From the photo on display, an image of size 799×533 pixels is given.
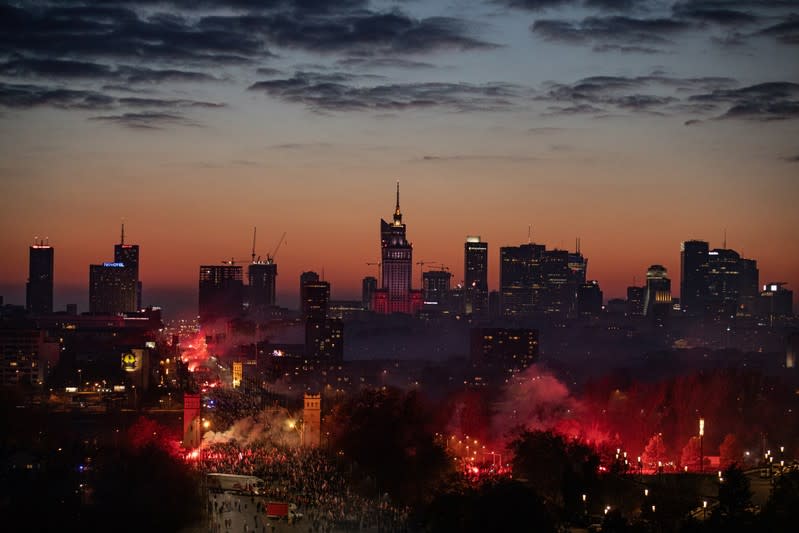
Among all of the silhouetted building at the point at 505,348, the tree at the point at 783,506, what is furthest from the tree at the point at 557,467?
the silhouetted building at the point at 505,348

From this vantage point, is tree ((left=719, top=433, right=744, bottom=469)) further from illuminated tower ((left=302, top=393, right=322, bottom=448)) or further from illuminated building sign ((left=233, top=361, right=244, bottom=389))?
illuminated building sign ((left=233, top=361, right=244, bottom=389))

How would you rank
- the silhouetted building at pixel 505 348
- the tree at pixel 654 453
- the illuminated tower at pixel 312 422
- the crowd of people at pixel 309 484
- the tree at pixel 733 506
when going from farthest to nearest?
the silhouetted building at pixel 505 348 < the illuminated tower at pixel 312 422 < the tree at pixel 654 453 < the crowd of people at pixel 309 484 < the tree at pixel 733 506

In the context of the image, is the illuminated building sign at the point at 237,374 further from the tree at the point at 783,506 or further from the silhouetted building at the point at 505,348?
the tree at the point at 783,506

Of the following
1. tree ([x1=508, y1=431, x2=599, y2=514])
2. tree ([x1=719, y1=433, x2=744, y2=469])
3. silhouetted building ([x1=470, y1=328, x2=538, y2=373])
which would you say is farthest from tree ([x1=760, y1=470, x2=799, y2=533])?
silhouetted building ([x1=470, y1=328, x2=538, y2=373])

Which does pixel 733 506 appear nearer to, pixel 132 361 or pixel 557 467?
pixel 557 467

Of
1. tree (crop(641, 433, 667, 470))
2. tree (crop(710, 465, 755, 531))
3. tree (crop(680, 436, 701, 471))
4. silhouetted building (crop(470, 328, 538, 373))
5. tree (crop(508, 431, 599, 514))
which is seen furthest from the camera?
silhouetted building (crop(470, 328, 538, 373))

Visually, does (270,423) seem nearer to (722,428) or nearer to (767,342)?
(722,428)
